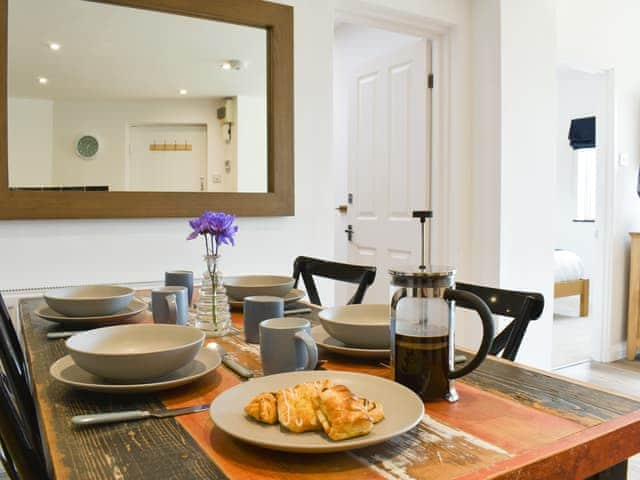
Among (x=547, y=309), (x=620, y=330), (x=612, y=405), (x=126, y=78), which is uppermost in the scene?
(x=126, y=78)

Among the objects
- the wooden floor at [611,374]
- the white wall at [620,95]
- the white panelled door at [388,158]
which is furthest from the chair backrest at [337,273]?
the white wall at [620,95]

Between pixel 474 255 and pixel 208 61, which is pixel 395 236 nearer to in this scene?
pixel 474 255

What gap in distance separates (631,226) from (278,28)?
3.10m

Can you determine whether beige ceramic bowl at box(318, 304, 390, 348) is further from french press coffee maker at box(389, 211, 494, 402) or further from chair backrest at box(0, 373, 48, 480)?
chair backrest at box(0, 373, 48, 480)

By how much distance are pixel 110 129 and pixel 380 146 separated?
197 cm

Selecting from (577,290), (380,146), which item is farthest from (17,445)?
(577,290)

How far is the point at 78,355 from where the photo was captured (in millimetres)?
870

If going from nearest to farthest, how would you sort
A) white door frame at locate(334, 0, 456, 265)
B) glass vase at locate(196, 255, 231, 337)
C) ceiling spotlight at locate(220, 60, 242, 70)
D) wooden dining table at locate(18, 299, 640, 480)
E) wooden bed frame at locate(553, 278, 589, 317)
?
wooden dining table at locate(18, 299, 640, 480) → glass vase at locate(196, 255, 231, 337) → ceiling spotlight at locate(220, 60, 242, 70) → white door frame at locate(334, 0, 456, 265) → wooden bed frame at locate(553, 278, 589, 317)

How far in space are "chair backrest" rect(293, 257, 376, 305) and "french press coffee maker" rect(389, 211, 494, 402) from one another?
917 mm

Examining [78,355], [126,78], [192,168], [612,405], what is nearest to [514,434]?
[612,405]

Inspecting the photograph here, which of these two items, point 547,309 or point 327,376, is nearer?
point 327,376

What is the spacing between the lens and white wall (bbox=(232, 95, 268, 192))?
268cm

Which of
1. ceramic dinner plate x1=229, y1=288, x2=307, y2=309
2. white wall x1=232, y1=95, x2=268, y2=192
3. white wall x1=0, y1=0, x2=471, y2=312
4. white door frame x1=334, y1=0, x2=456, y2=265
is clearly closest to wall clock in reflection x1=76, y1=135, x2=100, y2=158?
white wall x1=0, y1=0, x2=471, y2=312

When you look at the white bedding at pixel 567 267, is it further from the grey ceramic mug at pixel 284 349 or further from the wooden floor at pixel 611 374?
the grey ceramic mug at pixel 284 349
